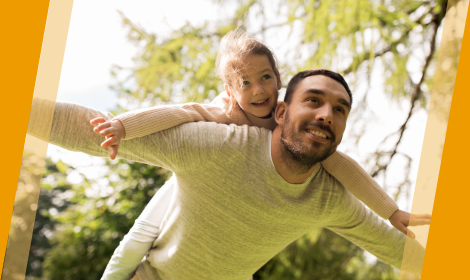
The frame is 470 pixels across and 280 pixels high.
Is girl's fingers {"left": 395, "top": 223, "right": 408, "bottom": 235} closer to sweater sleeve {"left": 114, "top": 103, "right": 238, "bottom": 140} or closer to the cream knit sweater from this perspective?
the cream knit sweater

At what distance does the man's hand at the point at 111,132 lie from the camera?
2.35 ft

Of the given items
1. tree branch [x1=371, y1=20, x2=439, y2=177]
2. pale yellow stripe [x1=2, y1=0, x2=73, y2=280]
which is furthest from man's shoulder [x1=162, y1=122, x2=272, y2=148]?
tree branch [x1=371, y1=20, x2=439, y2=177]

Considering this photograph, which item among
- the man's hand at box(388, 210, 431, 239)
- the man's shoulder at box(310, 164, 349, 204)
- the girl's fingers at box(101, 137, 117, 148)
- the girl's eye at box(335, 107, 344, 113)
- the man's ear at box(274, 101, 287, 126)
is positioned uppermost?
the girl's eye at box(335, 107, 344, 113)

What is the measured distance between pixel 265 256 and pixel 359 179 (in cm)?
37

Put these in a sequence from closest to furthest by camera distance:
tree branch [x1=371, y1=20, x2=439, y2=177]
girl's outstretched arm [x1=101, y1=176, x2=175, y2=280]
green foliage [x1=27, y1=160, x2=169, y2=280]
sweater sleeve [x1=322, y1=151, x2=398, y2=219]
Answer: sweater sleeve [x1=322, y1=151, x2=398, y2=219], girl's outstretched arm [x1=101, y1=176, x2=175, y2=280], tree branch [x1=371, y1=20, x2=439, y2=177], green foliage [x1=27, y1=160, x2=169, y2=280]

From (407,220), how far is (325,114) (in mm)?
390

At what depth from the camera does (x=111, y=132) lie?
73cm

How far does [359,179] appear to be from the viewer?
943 mm

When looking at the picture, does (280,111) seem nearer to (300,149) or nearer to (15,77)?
(300,149)

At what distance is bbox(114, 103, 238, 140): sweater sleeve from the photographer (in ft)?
2.50

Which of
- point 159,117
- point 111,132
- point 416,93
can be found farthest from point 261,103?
point 416,93

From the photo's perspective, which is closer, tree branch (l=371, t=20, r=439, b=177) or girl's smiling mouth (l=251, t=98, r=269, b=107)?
girl's smiling mouth (l=251, t=98, r=269, b=107)

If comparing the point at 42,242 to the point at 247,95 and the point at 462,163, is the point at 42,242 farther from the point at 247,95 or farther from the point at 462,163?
the point at 462,163

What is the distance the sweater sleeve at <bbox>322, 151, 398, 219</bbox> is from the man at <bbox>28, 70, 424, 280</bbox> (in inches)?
1.9
